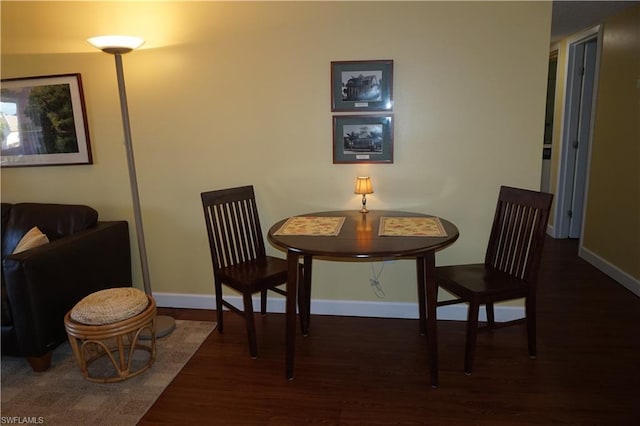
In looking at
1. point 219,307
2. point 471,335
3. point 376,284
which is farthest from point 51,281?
point 471,335

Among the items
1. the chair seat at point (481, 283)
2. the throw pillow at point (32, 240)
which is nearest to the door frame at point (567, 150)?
the chair seat at point (481, 283)

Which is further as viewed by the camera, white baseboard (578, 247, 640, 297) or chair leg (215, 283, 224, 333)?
white baseboard (578, 247, 640, 297)

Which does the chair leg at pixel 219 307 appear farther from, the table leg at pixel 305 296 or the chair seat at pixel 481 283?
the chair seat at pixel 481 283

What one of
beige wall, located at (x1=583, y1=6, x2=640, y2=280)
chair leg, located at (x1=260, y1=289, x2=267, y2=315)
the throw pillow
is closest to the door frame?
beige wall, located at (x1=583, y1=6, x2=640, y2=280)

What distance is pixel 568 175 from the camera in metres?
4.57

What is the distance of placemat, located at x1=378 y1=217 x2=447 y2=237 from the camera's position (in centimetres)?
227

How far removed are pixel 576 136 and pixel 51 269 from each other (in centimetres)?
484

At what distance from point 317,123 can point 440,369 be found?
1667 millimetres

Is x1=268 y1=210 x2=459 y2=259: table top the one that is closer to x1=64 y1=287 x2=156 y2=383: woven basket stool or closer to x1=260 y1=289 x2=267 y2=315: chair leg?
x1=260 y1=289 x2=267 y2=315: chair leg

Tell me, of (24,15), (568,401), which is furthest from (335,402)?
(24,15)

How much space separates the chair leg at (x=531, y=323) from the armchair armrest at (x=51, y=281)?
8.63 feet

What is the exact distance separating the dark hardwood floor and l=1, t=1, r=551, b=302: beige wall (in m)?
0.46

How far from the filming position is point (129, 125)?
281 centimetres

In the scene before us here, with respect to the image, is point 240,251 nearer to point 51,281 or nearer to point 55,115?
point 51,281
